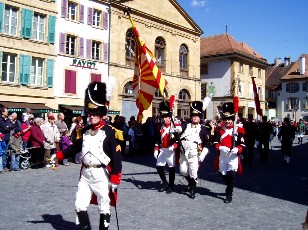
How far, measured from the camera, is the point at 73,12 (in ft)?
95.9

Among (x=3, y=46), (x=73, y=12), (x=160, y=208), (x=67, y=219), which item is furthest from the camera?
(x=73, y=12)

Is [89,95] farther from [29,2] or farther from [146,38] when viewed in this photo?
[146,38]

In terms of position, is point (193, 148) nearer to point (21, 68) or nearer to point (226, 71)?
point (21, 68)

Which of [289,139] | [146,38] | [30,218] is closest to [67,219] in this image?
[30,218]

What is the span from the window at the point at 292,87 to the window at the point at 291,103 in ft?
4.21

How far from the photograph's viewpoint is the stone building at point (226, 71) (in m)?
47.3

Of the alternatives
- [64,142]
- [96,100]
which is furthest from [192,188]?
[64,142]

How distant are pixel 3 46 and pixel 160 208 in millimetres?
20751

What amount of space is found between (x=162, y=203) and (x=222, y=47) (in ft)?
141

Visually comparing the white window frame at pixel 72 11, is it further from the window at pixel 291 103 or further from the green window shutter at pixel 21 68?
the window at pixel 291 103

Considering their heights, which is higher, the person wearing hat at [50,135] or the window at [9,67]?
the window at [9,67]

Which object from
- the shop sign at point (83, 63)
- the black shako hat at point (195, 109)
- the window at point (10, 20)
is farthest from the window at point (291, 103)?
the black shako hat at point (195, 109)

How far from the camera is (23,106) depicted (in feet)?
82.1

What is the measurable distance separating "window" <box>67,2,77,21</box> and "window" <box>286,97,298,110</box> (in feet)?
142
